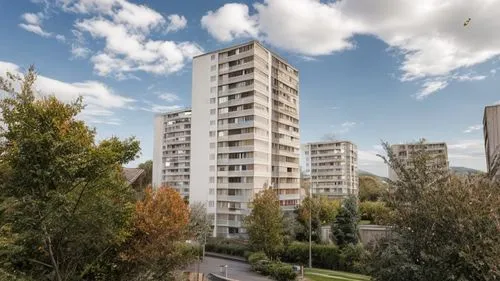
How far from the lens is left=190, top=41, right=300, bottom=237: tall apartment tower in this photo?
58.0 m

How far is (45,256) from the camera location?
16.7 m

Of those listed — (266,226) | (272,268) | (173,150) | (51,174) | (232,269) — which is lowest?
(232,269)

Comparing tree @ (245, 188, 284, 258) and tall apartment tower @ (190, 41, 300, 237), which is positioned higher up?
tall apartment tower @ (190, 41, 300, 237)

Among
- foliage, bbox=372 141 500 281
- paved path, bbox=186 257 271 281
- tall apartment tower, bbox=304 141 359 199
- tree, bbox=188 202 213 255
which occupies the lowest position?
paved path, bbox=186 257 271 281

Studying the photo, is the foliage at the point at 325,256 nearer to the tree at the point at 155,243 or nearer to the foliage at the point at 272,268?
the foliage at the point at 272,268

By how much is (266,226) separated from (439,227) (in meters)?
33.2

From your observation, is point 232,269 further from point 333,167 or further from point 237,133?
point 333,167

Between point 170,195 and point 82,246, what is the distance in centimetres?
783

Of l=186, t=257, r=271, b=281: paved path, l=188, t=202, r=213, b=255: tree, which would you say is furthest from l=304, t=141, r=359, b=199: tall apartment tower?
l=186, t=257, r=271, b=281: paved path

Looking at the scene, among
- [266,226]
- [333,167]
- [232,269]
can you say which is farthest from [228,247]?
[333,167]

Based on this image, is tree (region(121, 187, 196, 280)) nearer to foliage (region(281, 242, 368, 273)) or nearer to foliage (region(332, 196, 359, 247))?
foliage (region(281, 242, 368, 273))

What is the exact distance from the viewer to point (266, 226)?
130 ft

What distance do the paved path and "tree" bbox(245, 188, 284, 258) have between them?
2895mm

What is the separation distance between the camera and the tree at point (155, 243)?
808 inches
